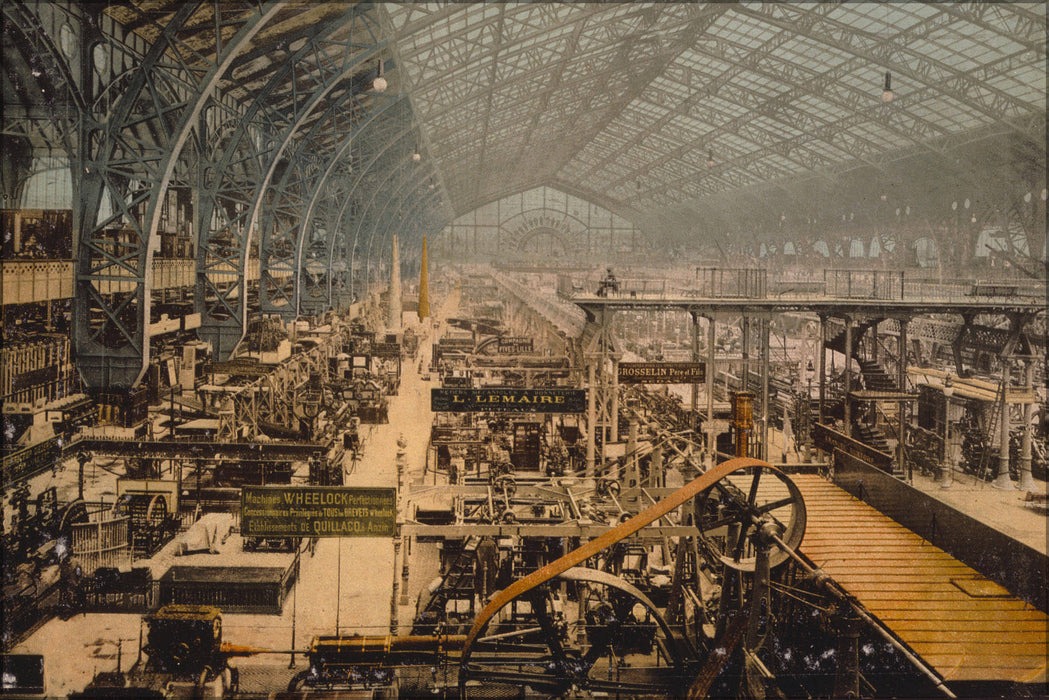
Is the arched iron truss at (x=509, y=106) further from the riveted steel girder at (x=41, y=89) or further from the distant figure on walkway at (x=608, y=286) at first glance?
the distant figure on walkway at (x=608, y=286)

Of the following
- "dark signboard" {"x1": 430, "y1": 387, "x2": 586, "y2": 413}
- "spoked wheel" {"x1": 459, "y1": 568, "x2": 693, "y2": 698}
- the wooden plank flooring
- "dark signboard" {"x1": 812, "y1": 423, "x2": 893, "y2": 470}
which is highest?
"dark signboard" {"x1": 430, "y1": 387, "x2": 586, "y2": 413}

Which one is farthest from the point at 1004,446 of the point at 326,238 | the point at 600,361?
the point at 326,238

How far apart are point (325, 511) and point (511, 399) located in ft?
12.9

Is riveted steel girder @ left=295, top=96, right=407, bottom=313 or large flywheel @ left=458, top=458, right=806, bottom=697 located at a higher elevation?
riveted steel girder @ left=295, top=96, right=407, bottom=313

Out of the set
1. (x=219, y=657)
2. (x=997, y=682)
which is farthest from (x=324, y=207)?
A: (x=997, y=682)

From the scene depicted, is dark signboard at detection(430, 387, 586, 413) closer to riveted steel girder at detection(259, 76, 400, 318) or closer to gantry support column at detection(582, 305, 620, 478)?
gantry support column at detection(582, 305, 620, 478)

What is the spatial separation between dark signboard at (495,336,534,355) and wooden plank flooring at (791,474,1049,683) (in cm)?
1984

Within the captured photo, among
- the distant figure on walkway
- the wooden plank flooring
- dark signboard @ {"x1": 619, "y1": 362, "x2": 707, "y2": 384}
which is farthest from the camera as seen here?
the distant figure on walkway

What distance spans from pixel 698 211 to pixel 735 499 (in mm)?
35690

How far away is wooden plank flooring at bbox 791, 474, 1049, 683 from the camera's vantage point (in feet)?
26.4

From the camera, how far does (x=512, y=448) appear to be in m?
19.6

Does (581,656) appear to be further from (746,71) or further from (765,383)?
(746,71)

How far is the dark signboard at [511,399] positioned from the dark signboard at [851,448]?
5.14 m

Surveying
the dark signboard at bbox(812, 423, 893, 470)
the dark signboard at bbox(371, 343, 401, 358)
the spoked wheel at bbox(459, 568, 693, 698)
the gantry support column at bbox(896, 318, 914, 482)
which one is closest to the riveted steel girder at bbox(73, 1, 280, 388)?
the spoked wheel at bbox(459, 568, 693, 698)
